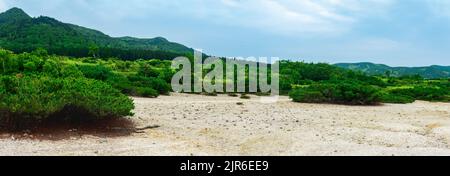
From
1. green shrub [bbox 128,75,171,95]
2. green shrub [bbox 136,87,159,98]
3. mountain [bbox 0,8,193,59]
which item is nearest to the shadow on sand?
green shrub [bbox 136,87,159,98]

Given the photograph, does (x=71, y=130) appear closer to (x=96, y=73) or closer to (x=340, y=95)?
(x=340, y=95)

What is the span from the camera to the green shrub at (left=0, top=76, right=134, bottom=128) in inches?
547

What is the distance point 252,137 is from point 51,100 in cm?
522

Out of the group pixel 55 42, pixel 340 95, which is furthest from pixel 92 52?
pixel 340 95

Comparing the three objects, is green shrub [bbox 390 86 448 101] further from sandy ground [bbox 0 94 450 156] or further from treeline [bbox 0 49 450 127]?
sandy ground [bbox 0 94 450 156]

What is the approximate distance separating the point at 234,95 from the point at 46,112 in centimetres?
2095

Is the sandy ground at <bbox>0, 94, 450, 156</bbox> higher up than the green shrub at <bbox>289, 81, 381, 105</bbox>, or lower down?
lower down

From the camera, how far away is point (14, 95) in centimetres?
1398

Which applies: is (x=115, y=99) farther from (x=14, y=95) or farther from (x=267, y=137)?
(x=267, y=137)

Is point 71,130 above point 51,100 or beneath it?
beneath

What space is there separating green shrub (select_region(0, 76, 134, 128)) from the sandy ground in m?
0.68

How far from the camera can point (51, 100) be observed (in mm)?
14367

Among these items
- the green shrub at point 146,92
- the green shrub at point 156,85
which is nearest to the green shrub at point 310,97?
the green shrub at point 146,92
